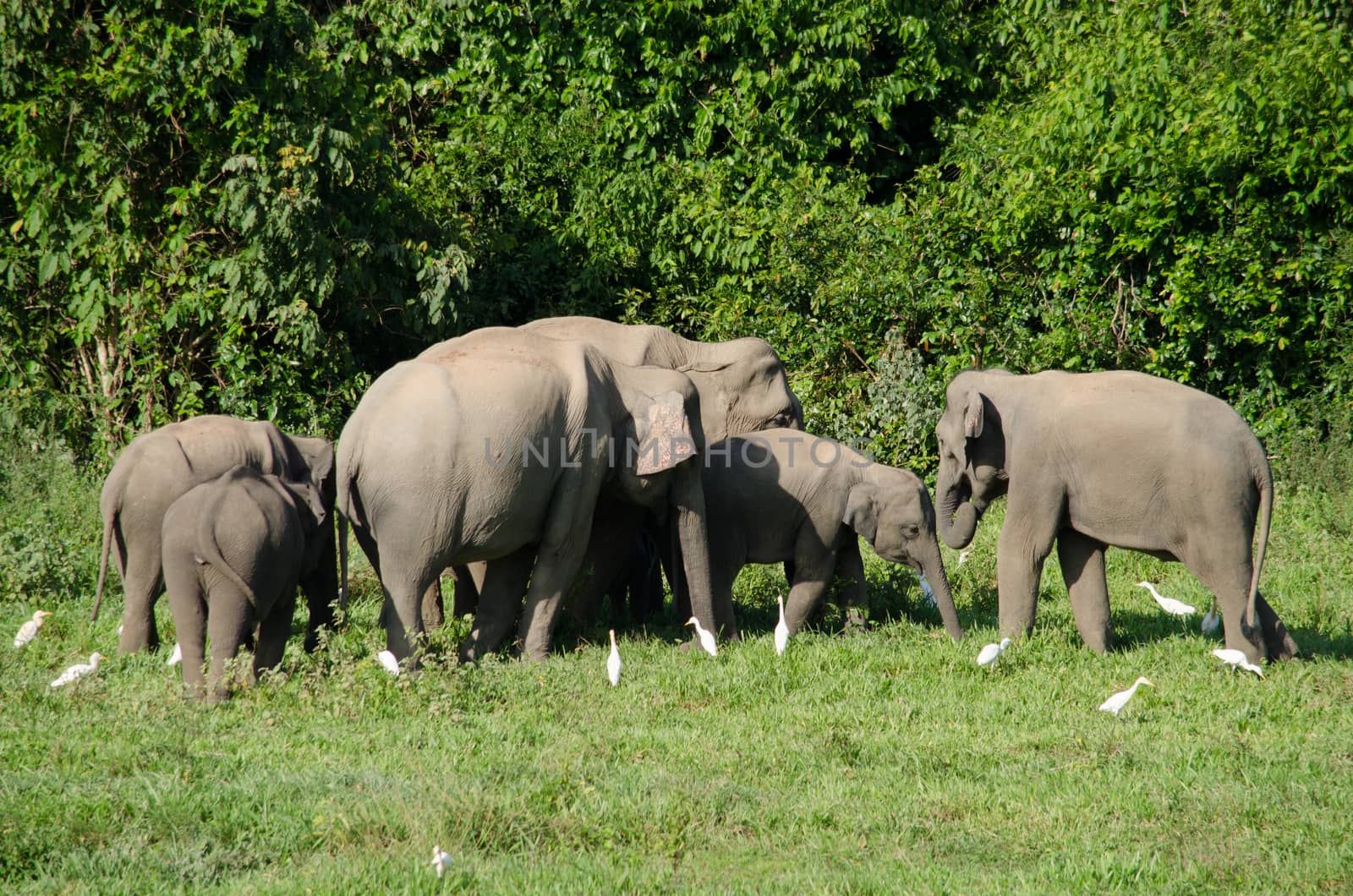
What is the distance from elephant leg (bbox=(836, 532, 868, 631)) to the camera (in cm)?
988

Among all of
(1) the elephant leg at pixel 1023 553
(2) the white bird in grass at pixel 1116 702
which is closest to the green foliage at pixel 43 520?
(1) the elephant leg at pixel 1023 553

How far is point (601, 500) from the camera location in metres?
9.60

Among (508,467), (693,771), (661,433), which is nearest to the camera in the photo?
(693,771)

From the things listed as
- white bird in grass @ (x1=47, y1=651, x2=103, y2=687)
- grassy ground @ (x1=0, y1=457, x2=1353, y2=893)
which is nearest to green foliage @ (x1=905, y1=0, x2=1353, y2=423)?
grassy ground @ (x1=0, y1=457, x2=1353, y2=893)

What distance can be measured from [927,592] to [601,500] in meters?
2.42

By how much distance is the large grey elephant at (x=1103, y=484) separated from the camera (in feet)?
26.2

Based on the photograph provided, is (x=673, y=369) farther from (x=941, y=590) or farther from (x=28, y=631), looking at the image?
(x=28, y=631)

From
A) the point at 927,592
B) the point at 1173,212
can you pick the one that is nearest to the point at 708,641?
the point at 927,592

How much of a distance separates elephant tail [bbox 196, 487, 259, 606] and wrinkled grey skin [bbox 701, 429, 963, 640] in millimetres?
3255

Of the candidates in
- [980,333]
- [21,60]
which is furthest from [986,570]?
[21,60]

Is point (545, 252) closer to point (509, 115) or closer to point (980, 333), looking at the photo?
point (509, 115)

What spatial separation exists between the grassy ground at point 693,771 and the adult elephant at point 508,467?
0.44 m

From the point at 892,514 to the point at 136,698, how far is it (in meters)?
4.73

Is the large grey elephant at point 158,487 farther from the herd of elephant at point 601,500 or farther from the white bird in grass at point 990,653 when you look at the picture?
the white bird in grass at point 990,653
